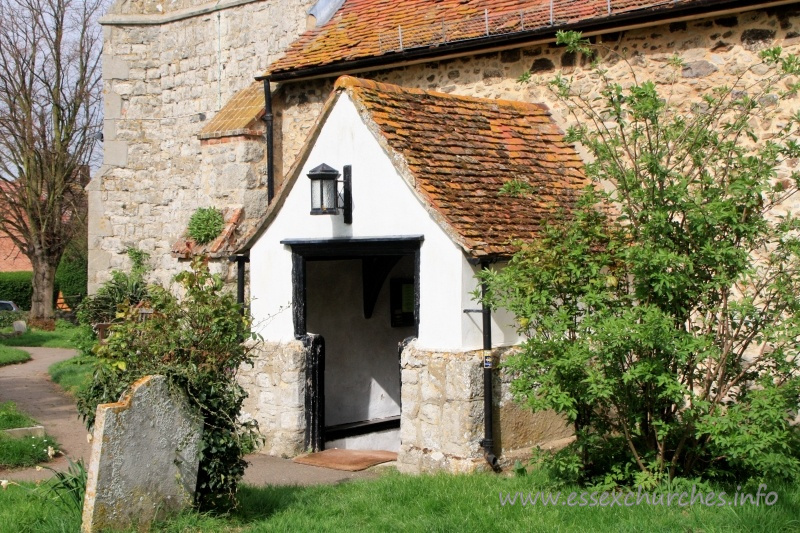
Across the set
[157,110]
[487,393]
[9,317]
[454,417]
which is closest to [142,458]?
[454,417]

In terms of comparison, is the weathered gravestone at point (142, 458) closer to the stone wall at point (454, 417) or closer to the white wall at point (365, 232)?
the stone wall at point (454, 417)

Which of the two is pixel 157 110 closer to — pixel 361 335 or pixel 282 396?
pixel 361 335

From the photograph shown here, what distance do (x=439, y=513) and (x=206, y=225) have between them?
7.61 m

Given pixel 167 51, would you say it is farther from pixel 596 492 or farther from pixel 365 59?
pixel 596 492

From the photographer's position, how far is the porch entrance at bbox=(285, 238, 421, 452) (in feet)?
35.6

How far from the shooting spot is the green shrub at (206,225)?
13055 millimetres

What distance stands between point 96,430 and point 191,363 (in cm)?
76

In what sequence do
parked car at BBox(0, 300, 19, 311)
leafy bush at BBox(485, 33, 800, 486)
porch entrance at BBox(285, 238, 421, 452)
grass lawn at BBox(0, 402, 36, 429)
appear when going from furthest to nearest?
parked car at BBox(0, 300, 19, 311)
porch entrance at BBox(285, 238, 421, 452)
grass lawn at BBox(0, 402, 36, 429)
leafy bush at BBox(485, 33, 800, 486)

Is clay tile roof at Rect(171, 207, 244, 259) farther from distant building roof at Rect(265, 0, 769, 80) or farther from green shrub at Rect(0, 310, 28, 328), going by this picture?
green shrub at Rect(0, 310, 28, 328)

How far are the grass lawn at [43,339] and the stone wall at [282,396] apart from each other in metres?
13.6

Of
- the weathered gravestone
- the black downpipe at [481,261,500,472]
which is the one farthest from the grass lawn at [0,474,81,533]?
the black downpipe at [481,261,500,472]

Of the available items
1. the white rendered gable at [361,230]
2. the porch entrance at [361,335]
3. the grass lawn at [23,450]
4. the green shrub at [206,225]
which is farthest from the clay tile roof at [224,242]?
the grass lawn at [23,450]

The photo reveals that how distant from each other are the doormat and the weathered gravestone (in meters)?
2.84

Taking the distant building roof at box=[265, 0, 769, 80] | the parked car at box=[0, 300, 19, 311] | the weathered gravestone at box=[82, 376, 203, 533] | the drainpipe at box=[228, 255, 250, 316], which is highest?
the distant building roof at box=[265, 0, 769, 80]
